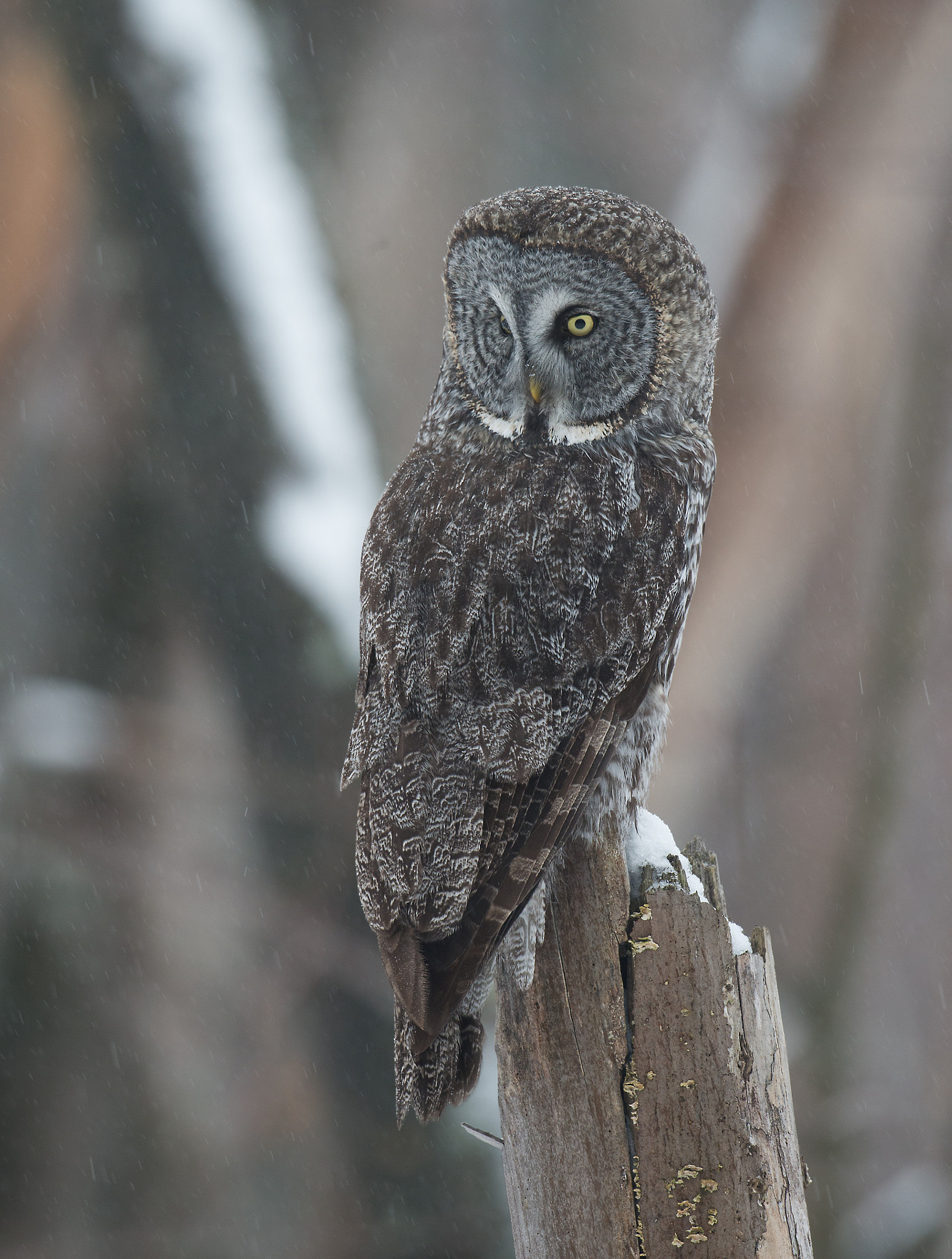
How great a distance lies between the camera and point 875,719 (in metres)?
3.34

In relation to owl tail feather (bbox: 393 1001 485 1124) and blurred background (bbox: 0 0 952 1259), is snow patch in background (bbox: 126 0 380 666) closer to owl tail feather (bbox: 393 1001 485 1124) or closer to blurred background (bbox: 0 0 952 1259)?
blurred background (bbox: 0 0 952 1259)

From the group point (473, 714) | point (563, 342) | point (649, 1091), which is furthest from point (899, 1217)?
point (563, 342)

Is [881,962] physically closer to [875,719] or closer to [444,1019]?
[875,719]

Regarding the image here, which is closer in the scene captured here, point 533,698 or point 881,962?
point 533,698

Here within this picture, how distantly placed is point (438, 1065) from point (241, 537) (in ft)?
6.65

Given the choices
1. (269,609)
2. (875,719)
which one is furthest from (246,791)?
(875,719)

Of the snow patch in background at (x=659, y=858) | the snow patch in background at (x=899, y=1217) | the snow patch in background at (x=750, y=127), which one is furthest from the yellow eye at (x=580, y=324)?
the snow patch in background at (x=899, y=1217)

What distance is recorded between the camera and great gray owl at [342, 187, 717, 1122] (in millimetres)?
1271

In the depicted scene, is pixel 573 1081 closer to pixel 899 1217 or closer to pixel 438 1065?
pixel 438 1065

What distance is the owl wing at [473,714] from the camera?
125 cm

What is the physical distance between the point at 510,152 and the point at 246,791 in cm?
217

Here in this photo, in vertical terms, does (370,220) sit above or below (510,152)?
below

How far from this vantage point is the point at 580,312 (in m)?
1.49

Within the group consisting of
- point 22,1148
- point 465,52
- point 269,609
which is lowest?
point 22,1148
